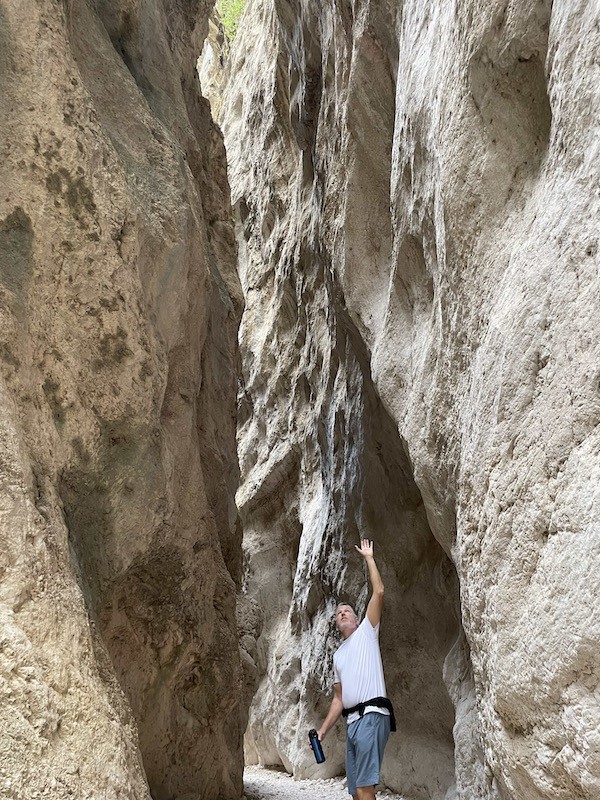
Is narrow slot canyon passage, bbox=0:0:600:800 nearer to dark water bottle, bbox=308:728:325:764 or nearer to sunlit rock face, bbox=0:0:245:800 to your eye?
sunlit rock face, bbox=0:0:245:800

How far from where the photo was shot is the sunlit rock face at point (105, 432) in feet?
9.78

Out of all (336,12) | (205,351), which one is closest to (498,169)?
(205,351)

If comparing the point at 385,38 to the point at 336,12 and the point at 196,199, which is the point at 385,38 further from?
the point at 196,199

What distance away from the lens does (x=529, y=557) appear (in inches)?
125

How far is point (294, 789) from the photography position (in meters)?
8.24

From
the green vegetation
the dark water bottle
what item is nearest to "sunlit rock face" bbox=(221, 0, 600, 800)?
the dark water bottle

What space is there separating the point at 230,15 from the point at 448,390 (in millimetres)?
14456

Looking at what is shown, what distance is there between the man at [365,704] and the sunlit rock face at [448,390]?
24.7 inches

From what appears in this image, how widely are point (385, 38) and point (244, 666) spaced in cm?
608

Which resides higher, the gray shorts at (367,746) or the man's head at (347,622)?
the man's head at (347,622)

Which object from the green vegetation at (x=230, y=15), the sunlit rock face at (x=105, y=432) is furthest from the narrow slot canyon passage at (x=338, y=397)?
the green vegetation at (x=230, y=15)

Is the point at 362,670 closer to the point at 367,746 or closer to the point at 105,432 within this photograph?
the point at 367,746

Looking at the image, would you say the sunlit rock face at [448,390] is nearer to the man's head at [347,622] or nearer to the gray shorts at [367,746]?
the gray shorts at [367,746]

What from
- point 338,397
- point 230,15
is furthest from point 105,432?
point 230,15
